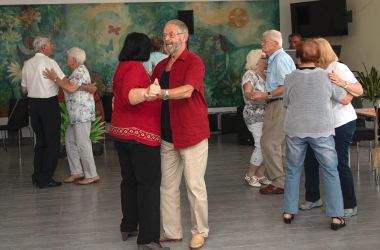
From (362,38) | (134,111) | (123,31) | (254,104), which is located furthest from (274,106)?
(123,31)

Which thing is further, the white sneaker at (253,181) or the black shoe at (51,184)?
the black shoe at (51,184)

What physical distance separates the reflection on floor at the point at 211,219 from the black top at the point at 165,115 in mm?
858

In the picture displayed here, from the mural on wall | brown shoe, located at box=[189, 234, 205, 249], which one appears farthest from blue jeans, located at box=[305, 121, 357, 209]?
the mural on wall

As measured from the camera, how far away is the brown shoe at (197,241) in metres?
4.48

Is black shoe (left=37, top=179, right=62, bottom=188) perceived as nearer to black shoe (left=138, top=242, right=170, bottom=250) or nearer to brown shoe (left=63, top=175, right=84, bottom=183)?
brown shoe (left=63, top=175, right=84, bottom=183)

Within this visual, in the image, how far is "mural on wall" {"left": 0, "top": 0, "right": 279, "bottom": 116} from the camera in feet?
37.4

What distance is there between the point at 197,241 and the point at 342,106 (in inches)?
62.9

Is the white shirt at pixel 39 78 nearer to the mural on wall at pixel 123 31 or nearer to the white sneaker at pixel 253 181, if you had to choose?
the white sneaker at pixel 253 181

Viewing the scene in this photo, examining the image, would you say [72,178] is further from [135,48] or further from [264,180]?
[135,48]

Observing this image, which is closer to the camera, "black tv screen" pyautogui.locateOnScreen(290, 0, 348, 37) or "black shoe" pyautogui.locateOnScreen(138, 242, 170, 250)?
"black shoe" pyautogui.locateOnScreen(138, 242, 170, 250)

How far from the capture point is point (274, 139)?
6.11m

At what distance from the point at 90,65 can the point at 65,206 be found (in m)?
5.94

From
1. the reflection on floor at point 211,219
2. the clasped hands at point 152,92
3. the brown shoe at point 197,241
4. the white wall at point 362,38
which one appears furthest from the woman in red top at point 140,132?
the white wall at point 362,38

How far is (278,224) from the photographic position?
16.6 feet
